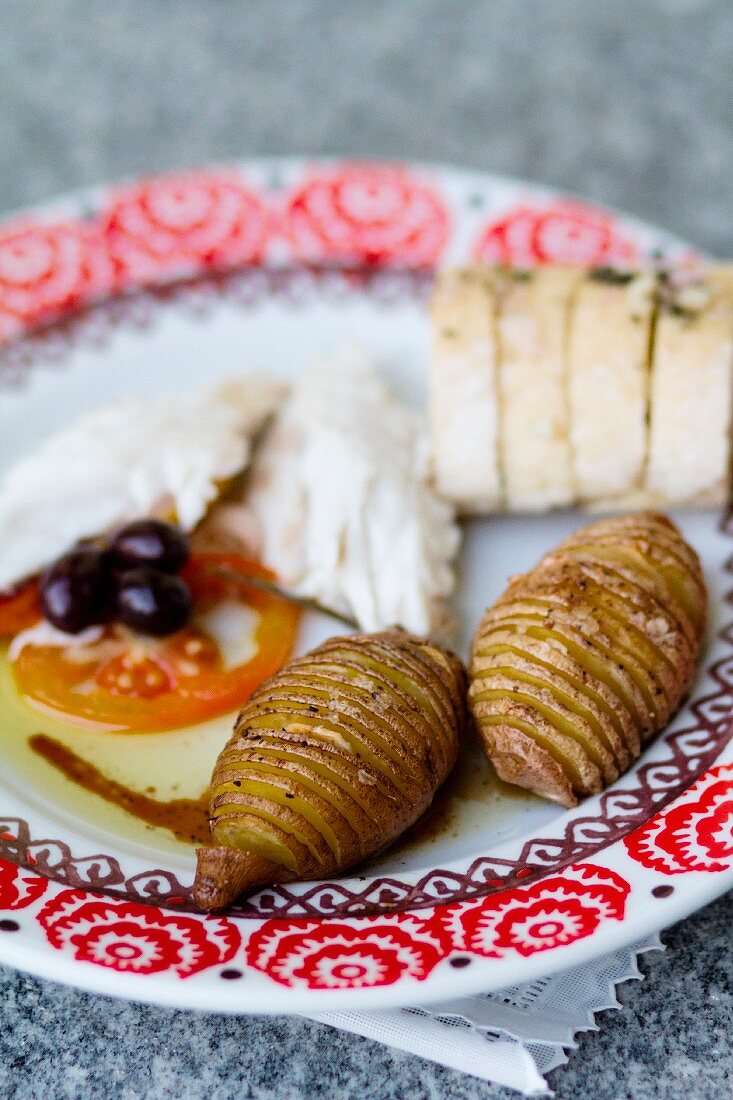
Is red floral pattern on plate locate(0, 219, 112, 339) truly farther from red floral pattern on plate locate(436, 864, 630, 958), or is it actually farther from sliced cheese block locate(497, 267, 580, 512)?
red floral pattern on plate locate(436, 864, 630, 958)

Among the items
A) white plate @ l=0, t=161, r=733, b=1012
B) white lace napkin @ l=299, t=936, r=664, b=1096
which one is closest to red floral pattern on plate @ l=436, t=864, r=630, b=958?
white plate @ l=0, t=161, r=733, b=1012

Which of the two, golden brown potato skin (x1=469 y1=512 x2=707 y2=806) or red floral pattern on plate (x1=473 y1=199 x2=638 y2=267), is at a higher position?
red floral pattern on plate (x1=473 y1=199 x2=638 y2=267)

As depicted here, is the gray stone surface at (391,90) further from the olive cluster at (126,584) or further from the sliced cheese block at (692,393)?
the olive cluster at (126,584)

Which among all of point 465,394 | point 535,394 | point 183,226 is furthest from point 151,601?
point 183,226

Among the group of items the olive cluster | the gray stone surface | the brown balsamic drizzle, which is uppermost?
the gray stone surface

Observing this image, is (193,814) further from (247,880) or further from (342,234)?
(342,234)

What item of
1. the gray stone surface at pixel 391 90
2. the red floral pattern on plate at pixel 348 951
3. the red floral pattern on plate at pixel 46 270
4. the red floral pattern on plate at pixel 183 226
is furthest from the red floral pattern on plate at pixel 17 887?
the gray stone surface at pixel 391 90
